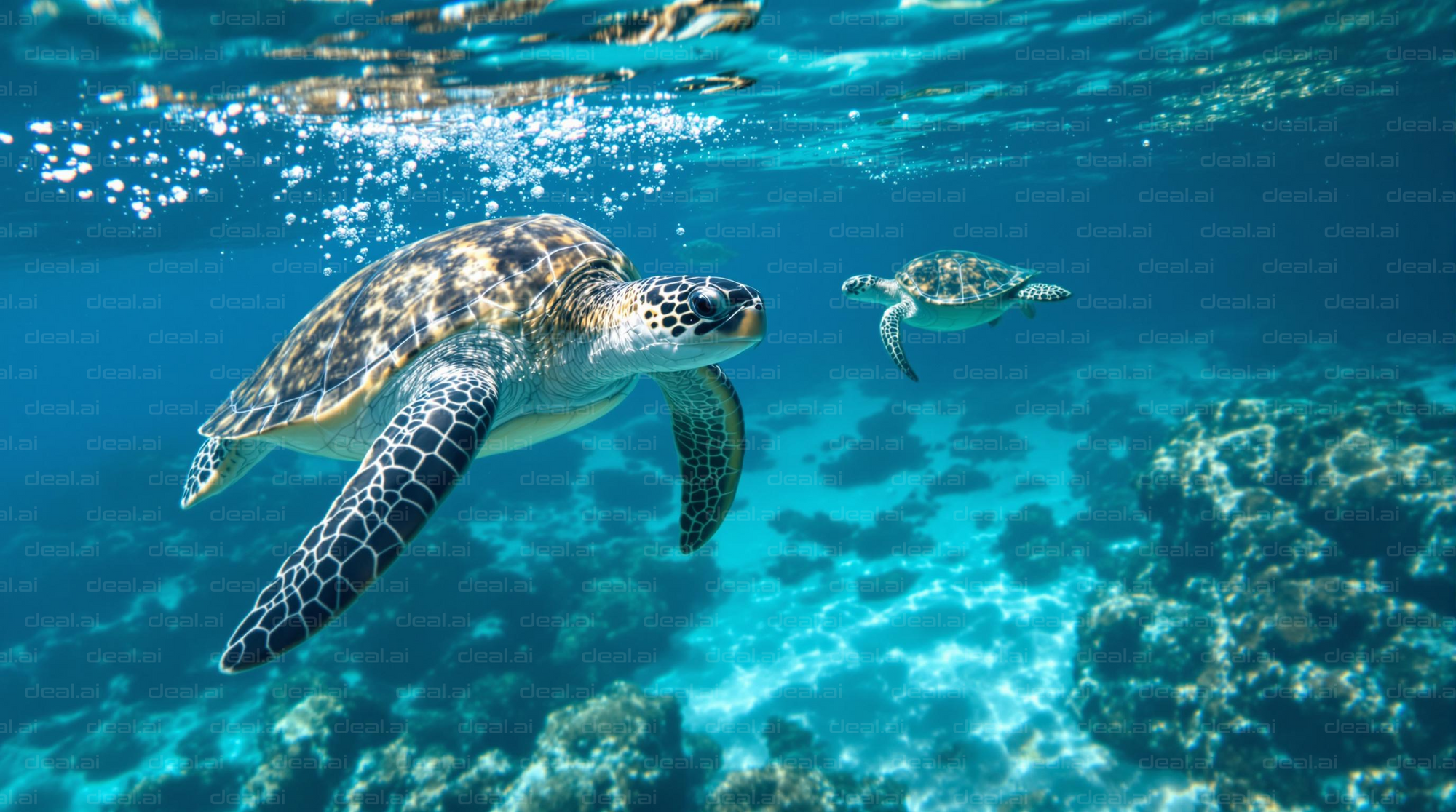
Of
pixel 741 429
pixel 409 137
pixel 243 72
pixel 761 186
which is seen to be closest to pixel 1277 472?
pixel 741 429

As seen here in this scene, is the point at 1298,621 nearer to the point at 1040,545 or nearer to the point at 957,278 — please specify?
the point at 1040,545

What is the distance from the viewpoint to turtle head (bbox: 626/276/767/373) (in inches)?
122

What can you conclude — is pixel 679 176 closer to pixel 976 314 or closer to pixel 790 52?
pixel 790 52

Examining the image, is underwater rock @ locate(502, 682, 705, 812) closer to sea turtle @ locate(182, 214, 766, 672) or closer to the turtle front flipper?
sea turtle @ locate(182, 214, 766, 672)

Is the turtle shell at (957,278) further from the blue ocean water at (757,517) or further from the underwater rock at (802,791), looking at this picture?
the underwater rock at (802,791)

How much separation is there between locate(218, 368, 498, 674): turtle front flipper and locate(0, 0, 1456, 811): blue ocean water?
18.7 feet

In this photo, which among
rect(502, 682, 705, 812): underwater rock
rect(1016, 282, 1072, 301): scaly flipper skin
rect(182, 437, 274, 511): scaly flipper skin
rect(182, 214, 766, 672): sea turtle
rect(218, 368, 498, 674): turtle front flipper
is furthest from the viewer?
rect(1016, 282, 1072, 301): scaly flipper skin

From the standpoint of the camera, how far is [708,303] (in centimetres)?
309

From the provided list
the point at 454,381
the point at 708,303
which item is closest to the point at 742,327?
the point at 708,303

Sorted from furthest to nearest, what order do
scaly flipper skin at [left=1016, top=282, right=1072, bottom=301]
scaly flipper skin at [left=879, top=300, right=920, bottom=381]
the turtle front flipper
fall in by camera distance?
scaly flipper skin at [left=1016, top=282, right=1072, bottom=301] → scaly flipper skin at [left=879, top=300, right=920, bottom=381] → the turtle front flipper

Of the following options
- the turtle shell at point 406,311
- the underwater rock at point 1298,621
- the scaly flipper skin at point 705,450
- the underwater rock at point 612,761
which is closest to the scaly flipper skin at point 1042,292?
the underwater rock at point 1298,621

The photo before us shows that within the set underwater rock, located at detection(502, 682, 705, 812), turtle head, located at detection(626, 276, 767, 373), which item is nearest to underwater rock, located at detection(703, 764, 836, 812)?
underwater rock, located at detection(502, 682, 705, 812)

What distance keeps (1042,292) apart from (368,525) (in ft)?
28.8

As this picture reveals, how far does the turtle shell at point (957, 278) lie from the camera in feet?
28.7
